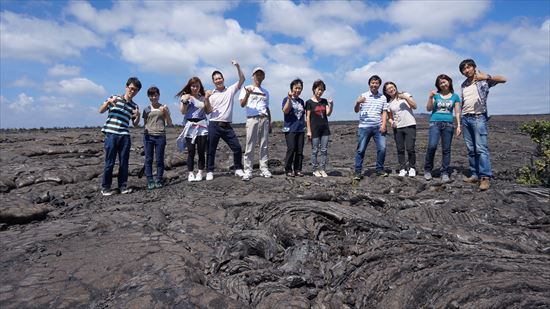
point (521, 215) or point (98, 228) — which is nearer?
point (98, 228)

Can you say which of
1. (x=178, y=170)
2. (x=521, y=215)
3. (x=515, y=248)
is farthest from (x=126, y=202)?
(x=521, y=215)

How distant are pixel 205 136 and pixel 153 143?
1.13m

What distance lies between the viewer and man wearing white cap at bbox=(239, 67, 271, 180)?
8109mm

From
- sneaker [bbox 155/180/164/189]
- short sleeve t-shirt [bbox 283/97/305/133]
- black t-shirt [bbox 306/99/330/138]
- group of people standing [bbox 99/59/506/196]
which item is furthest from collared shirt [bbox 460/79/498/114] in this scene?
sneaker [bbox 155/180/164/189]

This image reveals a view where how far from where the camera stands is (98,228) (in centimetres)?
544

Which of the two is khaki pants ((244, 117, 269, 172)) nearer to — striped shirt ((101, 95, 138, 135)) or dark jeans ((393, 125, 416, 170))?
striped shirt ((101, 95, 138, 135))

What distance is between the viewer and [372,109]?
346 inches

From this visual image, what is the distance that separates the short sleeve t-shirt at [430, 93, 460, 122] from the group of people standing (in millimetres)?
20

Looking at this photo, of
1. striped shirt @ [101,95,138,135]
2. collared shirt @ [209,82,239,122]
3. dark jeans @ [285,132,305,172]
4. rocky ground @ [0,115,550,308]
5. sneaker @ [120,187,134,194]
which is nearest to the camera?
rocky ground @ [0,115,550,308]

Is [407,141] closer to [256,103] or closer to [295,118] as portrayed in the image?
[295,118]

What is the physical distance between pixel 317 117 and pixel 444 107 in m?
2.83

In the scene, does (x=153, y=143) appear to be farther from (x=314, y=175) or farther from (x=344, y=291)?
(x=344, y=291)

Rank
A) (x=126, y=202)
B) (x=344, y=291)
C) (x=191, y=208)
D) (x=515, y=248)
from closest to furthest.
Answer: (x=344, y=291) → (x=515, y=248) → (x=191, y=208) → (x=126, y=202)

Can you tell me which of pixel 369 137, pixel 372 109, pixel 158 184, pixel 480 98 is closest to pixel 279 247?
pixel 158 184
